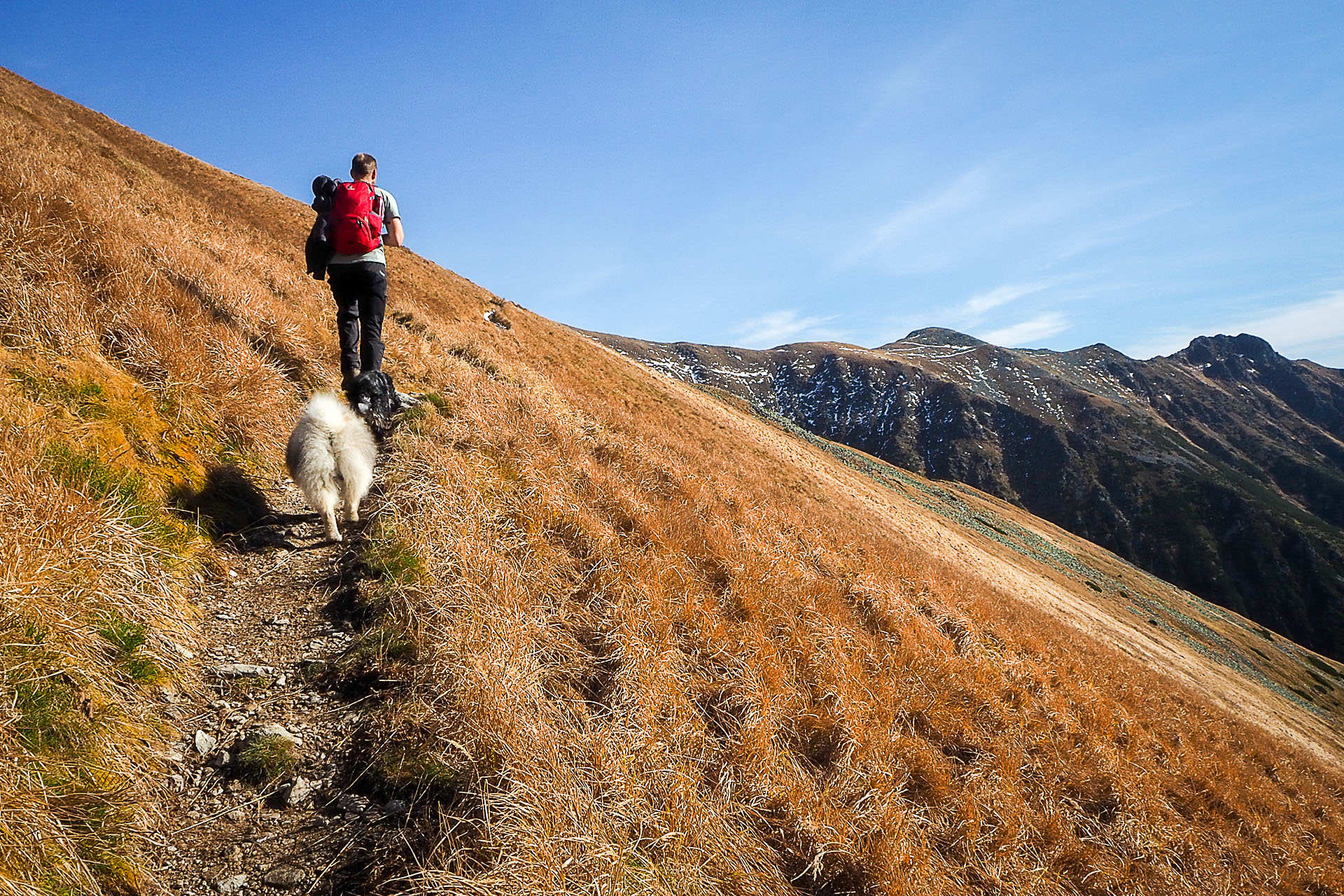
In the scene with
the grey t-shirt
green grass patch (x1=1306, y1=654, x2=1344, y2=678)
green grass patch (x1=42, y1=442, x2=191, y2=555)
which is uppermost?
the grey t-shirt

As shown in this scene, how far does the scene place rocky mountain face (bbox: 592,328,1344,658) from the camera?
381 feet

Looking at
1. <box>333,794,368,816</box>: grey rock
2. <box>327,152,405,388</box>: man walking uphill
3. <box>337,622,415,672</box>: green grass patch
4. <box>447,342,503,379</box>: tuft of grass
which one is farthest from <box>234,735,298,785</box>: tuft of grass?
<box>447,342,503,379</box>: tuft of grass

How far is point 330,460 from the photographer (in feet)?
16.8

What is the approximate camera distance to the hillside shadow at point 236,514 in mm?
4461

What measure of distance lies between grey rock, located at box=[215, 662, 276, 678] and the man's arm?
5.05m

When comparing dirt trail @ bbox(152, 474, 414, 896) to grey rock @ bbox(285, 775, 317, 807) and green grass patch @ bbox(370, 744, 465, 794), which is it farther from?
green grass patch @ bbox(370, 744, 465, 794)

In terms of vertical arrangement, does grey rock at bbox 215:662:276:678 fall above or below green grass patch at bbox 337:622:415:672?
below

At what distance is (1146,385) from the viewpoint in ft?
634

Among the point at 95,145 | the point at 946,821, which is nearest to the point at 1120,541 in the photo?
the point at 946,821

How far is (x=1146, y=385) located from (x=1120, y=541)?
97.7 m

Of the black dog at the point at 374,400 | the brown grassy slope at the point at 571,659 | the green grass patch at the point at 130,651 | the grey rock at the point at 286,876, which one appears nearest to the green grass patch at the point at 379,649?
the brown grassy slope at the point at 571,659

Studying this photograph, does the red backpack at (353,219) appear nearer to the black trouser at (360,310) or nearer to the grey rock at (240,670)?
the black trouser at (360,310)

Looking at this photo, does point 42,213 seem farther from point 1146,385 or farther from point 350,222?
point 1146,385

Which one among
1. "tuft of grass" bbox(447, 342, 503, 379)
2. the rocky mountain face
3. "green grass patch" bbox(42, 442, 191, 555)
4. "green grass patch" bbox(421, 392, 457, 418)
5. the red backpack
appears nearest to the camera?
"green grass patch" bbox(42, 442, 191, 555)
